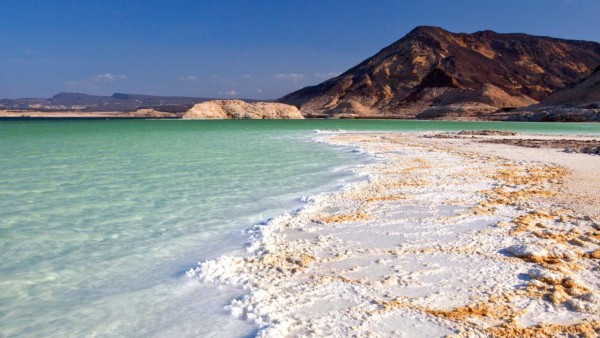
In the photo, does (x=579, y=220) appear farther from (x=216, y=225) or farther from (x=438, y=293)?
(x=216, y=225)

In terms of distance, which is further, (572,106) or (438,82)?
(438,82)

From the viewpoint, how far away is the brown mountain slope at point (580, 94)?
314 feet

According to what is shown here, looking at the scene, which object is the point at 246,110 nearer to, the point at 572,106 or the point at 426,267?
the point at 572,106

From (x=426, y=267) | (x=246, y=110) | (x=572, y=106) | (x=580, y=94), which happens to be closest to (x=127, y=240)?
(x=426, y=267)

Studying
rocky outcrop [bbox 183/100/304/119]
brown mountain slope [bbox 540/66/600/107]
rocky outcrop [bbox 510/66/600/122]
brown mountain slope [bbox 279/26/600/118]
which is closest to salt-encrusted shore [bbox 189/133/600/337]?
rocky outcrop [bbox 510/66/600/122]

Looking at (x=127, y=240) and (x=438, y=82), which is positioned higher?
(x=438, y=82)

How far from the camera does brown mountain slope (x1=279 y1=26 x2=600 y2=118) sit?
14625 cm

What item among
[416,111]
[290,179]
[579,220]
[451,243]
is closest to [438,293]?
[451,243]

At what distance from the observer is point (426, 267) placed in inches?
207

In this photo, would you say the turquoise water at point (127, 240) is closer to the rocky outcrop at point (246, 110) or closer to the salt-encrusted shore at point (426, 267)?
the salt-encrusted shore at point (426, 267)

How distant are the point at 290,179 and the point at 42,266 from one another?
24.9ft

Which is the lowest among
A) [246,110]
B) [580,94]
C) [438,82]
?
[246,110]

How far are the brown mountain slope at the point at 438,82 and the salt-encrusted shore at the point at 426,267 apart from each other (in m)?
130

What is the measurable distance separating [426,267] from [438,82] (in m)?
166
